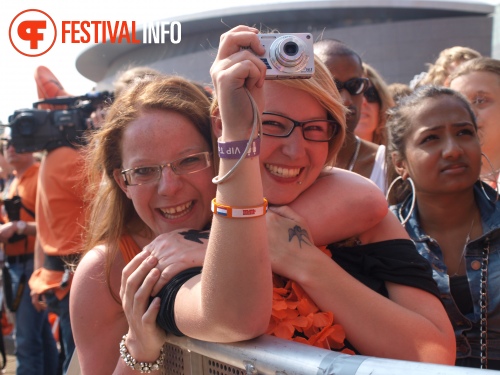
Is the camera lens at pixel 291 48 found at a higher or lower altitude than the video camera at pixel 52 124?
higher

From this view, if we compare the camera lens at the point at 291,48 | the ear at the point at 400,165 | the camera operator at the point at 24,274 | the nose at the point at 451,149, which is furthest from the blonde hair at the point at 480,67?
the camera operator at the point at 24,274

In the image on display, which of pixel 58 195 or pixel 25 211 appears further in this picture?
pixel 25 211

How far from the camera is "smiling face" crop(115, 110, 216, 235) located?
6.03 feet

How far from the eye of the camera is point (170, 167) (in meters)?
1.83

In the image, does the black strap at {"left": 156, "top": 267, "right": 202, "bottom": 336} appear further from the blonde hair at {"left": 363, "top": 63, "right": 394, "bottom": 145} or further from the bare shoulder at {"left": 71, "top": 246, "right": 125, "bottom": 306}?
the blonde hair at {"left": 363, "top": 63, "right": 394, "bottom": 145}

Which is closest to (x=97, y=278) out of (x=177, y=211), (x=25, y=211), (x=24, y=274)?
(x=177, y=211)

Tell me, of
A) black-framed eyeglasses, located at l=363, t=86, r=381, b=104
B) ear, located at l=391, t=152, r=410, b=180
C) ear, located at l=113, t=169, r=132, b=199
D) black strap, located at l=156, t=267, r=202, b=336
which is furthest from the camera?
black-framed eyeglasses, located at l=363, t=86, r=381, b=104

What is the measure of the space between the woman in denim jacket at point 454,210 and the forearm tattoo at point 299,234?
28.0 inches

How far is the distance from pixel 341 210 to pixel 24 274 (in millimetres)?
4133

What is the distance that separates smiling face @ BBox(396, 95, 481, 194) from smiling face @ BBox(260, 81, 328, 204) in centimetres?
71

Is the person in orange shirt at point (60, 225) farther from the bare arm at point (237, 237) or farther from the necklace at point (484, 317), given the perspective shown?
the bare arm at point (237, 237)

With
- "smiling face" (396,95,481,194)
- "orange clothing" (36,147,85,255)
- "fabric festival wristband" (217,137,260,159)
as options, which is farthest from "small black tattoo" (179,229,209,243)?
"orange clothing" (36,147,85,255)

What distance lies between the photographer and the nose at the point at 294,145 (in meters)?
1.71

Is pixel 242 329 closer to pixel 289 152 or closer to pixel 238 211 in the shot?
pixel 238 211
